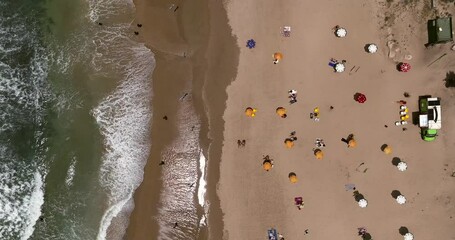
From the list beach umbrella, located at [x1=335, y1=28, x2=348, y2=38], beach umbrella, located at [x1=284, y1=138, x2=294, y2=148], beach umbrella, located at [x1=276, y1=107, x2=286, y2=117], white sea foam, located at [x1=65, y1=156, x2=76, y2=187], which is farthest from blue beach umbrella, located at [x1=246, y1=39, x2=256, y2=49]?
white sea foam, located at [x1=65, y1=156, x2=76, y2=187]

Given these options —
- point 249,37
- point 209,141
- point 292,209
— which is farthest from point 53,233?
point 249,37

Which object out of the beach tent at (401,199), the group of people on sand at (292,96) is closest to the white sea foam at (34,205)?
the group of people on sand at (292,96)

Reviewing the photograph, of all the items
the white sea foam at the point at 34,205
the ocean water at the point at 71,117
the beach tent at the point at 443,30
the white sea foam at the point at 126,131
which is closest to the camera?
the beach tent at the point at 443,30

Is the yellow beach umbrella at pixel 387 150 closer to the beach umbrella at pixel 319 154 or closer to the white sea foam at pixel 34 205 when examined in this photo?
the beach umbrella at pixel 319 154

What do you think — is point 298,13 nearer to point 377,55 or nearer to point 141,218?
point 377,55

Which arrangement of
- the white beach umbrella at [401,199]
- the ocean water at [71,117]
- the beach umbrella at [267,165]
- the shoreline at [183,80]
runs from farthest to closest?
the ocean water at [71,117] → the shoreline at [183,80] → the beach umbrella at [267,165] → the white beach umbrella at [401,199]

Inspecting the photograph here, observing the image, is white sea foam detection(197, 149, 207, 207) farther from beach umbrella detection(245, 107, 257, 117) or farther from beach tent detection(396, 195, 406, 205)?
beach tent detection(396, 195, 406, 205)

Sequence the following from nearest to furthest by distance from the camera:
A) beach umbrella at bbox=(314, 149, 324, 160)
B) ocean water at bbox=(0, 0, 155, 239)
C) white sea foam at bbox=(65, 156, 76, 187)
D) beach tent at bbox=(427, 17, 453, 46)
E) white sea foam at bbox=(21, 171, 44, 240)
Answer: beach tent at bbox=(427, 17, 453, 46) < beach umbrella at bbox=(314, 149, 324, 160) < ocean water at bbox=(0, 0, 155, 239) < white sea foam at bbox=(65, 156, 76, 187) < white sea foam at bbox=(21, 171, 44, 240)
